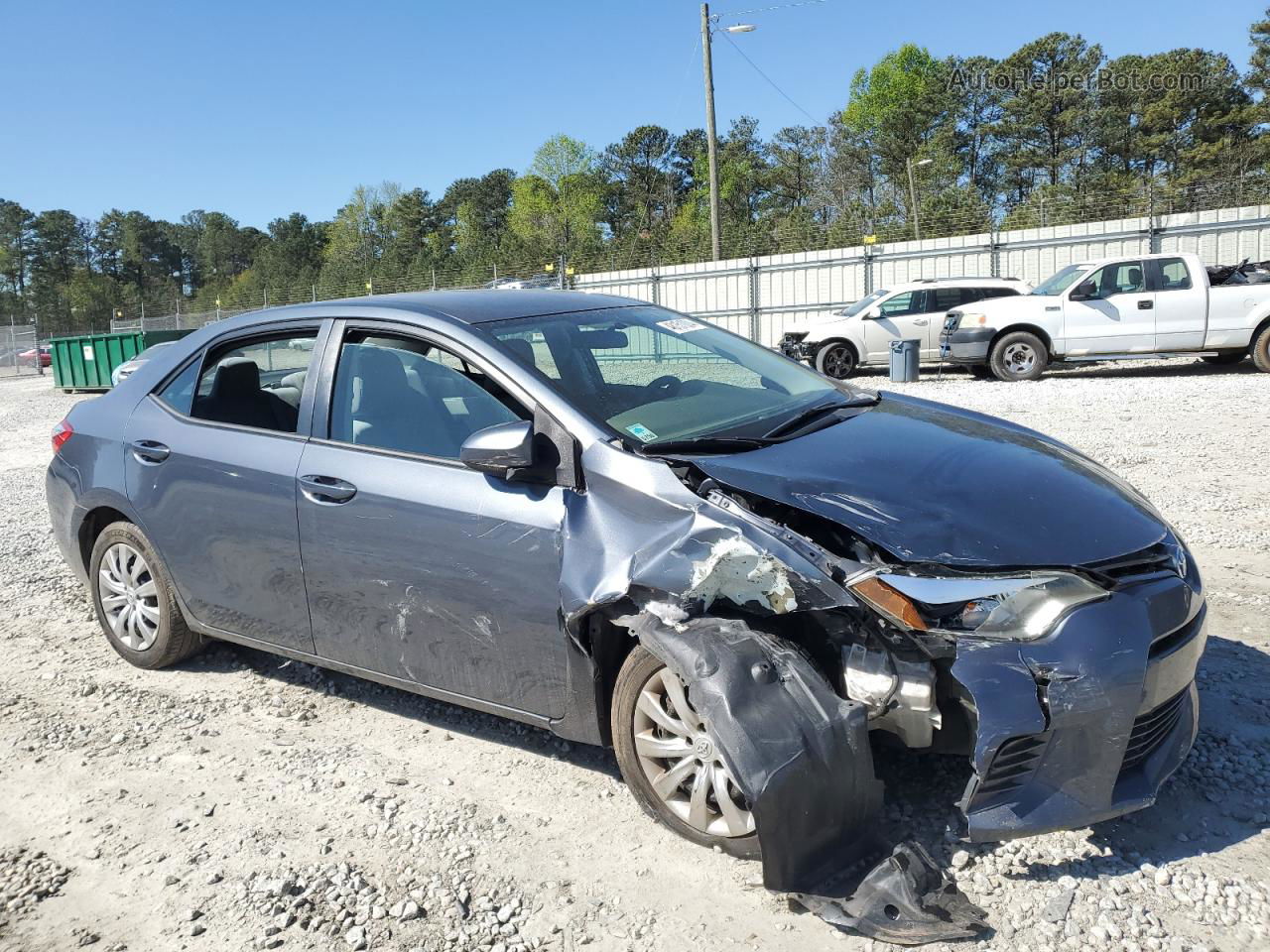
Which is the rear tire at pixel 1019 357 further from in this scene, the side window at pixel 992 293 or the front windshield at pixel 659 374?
the front windshield at pixel 659 374

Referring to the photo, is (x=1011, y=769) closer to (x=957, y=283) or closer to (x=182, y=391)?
Answer: (x=182, y=391)

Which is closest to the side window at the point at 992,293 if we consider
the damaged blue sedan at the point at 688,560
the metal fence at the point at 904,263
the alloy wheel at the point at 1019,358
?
the alloy wheel at the point at 1019,358

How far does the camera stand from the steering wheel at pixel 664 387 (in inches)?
144

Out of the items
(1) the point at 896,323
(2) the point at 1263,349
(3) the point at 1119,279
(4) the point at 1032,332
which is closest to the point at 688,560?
(4) the point at 1032,332

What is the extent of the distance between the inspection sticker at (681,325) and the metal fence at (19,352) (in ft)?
154

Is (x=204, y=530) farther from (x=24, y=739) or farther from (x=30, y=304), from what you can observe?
(x=30, y=304)

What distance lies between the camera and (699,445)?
3162 millimetres

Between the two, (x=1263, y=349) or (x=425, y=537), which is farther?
(x=1263, y=349)

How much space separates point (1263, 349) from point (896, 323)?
18.7ft

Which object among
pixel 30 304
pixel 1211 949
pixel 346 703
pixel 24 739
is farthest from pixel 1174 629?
pixel 30 304

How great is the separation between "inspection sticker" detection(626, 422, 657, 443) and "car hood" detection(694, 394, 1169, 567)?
0.23 metres

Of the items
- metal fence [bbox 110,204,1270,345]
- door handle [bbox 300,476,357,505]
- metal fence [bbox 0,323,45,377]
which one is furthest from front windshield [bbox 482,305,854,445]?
metal fence [bbox 0,323,45,377]

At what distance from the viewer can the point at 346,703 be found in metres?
4.25

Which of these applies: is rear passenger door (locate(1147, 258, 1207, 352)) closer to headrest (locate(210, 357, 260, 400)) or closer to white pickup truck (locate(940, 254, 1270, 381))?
white pickup truck (locate(940, 254, 1270, 381))
